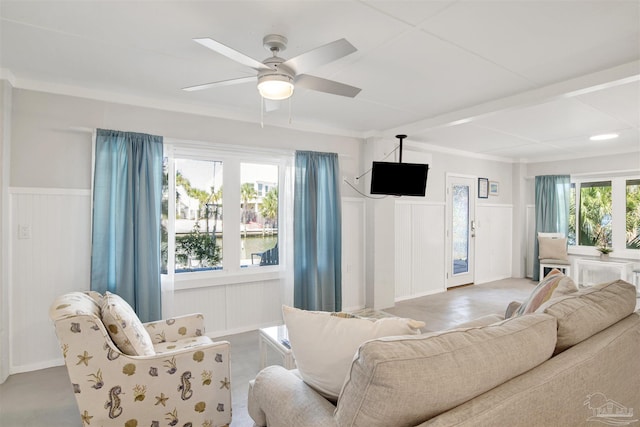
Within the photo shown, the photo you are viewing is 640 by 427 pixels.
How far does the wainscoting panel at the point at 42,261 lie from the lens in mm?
2828

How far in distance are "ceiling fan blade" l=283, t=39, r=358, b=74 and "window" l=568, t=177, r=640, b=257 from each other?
6.45m

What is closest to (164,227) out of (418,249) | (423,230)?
(418,249)

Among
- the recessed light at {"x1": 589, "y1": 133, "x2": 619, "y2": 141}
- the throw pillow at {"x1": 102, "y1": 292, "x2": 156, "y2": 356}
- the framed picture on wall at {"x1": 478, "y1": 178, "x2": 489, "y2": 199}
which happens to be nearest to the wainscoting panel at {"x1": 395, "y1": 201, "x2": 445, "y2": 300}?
the framed picture on wall at {"x1": 478, "y1": 178, "x2": 489, "y2": 199}

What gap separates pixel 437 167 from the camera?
18.7 feet

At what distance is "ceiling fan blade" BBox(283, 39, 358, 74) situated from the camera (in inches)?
66.7

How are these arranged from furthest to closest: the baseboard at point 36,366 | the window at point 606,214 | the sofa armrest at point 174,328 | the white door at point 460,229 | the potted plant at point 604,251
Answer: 1. the white door at point 460,229
2. the window at point 606,214
3. the potted plant at point 604,251
4. the baseboard at point 36,366
5. the sofa armrest at point 174,328

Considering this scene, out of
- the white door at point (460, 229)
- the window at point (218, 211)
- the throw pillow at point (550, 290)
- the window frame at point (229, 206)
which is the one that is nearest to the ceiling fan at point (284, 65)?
the window frame at point (229, 206)

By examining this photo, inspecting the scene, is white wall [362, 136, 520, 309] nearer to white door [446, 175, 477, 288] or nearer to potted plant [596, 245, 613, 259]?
white door [446, 175, 477, 288]

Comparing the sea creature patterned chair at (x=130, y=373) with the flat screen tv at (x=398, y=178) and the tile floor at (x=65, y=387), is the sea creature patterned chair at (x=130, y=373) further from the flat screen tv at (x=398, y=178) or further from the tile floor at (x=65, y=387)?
the flat screen tv at (x=398, y=178)

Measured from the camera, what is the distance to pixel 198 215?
369cm

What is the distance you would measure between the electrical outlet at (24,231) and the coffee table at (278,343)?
7.10ft

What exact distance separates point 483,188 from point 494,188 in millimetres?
397

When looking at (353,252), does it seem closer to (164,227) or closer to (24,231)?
(164,227)

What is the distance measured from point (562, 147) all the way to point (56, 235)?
698 centimetres
